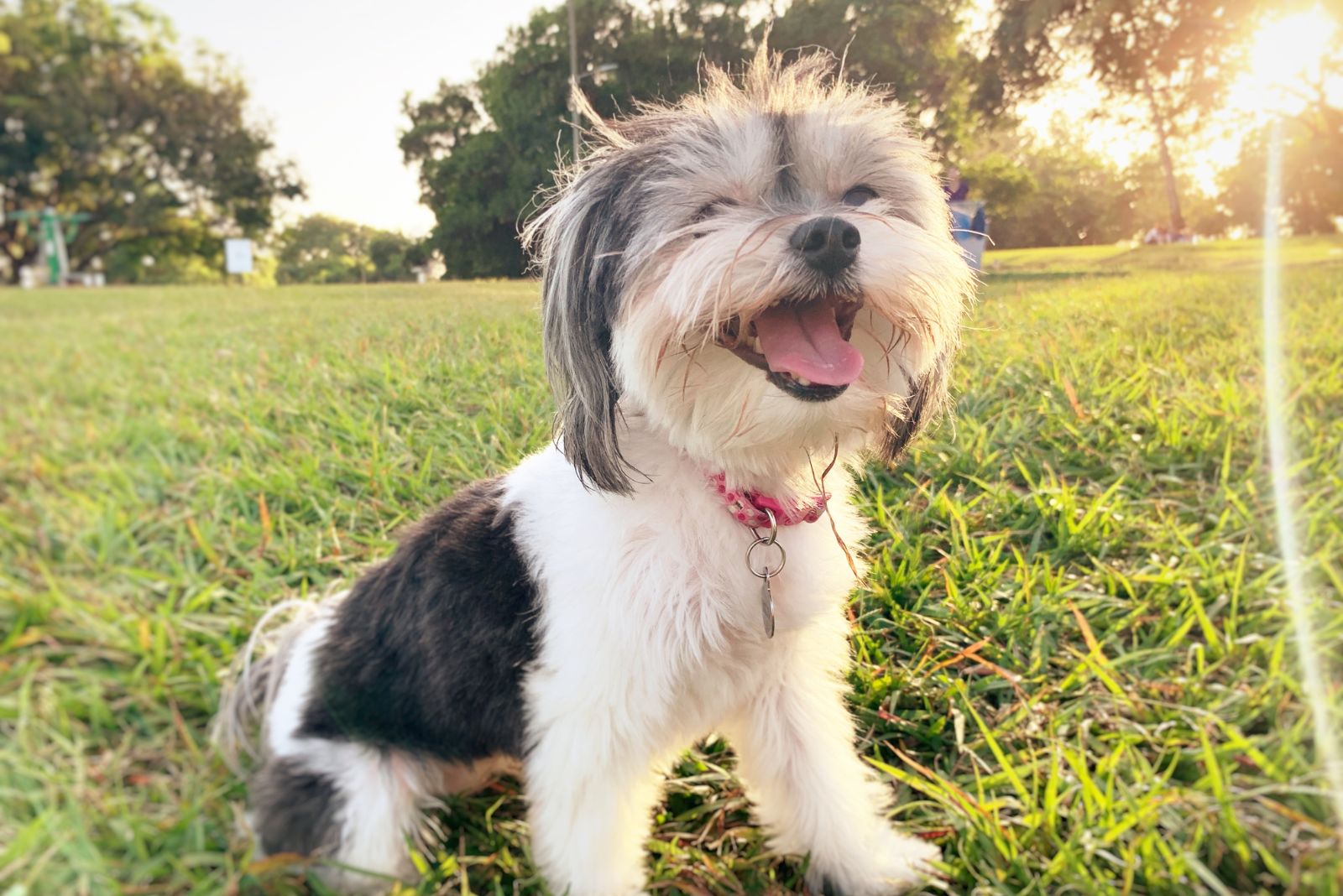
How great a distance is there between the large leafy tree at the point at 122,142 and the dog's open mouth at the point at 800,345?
187cm

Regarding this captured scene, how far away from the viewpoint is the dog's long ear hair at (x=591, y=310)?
1858 millimetres

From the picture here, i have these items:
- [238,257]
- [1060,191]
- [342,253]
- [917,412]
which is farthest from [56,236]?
[1060,191]

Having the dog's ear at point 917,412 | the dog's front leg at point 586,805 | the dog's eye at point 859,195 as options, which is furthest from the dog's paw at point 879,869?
the dog's eye at point 859,195

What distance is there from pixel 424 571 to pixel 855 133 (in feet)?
5.47

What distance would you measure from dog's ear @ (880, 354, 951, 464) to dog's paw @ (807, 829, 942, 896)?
1094mm

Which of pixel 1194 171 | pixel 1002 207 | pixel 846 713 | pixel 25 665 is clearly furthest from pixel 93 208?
pixel 1194 171

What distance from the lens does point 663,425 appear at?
1885 mm

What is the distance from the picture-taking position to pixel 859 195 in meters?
2.00

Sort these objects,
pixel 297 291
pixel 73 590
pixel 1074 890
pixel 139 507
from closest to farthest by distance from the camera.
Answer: pixel 1074 890, pixel 73 590, pixel 139 507, pixel 297 291

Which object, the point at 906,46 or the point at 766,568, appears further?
the point at 906,46

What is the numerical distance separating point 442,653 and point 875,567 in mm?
1539

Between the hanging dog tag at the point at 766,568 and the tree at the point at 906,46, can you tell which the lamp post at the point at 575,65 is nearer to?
the tree at the point at 906,46

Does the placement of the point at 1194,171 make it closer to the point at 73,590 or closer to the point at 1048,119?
the point at 1048,119

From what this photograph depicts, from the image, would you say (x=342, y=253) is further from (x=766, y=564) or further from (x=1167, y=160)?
(x=1167, y=160)
